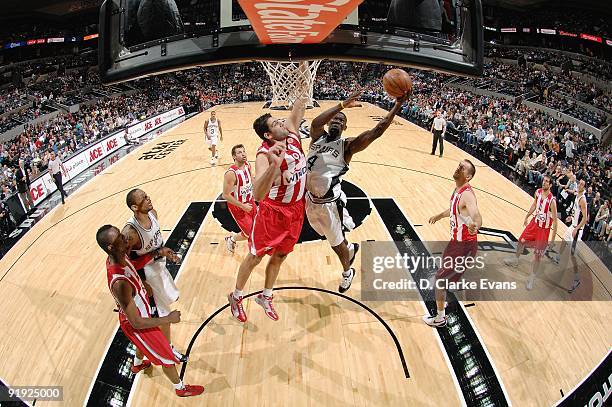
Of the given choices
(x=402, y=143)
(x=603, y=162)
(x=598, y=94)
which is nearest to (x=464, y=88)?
(x=598, y=94)

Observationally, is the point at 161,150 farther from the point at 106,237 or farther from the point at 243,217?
the point at 106,237

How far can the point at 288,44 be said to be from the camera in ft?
11.1

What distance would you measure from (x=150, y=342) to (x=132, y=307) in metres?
0.40

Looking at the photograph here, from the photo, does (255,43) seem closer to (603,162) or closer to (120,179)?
(120,179)

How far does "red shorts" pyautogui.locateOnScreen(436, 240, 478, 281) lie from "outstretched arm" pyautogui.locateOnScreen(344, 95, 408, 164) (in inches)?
53.8

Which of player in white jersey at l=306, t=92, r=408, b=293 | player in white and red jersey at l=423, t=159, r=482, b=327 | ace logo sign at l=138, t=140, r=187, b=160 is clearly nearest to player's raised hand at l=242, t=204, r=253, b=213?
player in white jersey at l=306, t=92, r=408, b=293

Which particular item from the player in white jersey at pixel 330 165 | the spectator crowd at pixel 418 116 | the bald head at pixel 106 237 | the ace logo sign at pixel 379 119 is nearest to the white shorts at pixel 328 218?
the player in white jersey at pixel 330 165

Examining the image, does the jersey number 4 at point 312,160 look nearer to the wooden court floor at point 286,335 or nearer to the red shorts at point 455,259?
the red shorts at point 455,259

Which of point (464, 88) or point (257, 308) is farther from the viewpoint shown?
point (464, 88)

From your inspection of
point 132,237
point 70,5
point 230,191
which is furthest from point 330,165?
point 70,5

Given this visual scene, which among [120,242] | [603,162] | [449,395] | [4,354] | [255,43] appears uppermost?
[255,43]

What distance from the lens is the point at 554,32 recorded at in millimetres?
25953

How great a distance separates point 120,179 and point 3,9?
1938 centimetres

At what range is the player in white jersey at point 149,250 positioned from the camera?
3619 mm
